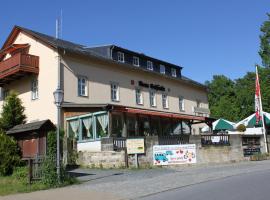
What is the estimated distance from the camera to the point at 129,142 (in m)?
20.7

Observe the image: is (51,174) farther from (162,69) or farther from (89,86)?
(162,69)

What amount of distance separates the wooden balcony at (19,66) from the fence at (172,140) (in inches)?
477

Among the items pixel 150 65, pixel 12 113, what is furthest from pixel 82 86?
pixel 150 65

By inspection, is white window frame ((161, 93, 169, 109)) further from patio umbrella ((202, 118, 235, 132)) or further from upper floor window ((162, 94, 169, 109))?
patio umbrella ((202, 118, 235, 132))

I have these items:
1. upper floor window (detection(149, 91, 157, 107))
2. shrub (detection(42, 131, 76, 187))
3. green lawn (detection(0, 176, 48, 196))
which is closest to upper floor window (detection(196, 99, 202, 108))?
upper floor window (detection(149, 91, 157, 107))

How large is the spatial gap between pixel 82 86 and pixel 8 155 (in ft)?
33.3

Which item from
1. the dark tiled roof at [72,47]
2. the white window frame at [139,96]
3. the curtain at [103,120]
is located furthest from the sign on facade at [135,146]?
the white window frame at [139,96]

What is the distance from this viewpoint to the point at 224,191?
37.6ft

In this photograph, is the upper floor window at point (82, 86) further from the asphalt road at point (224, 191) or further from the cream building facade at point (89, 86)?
the asphalt road at point (224, 191)

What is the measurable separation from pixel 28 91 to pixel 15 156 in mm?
10284

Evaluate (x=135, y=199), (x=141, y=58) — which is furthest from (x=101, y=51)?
(x=135, y=199)

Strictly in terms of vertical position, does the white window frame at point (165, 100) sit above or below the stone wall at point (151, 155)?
above

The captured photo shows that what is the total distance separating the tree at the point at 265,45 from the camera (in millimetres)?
48203

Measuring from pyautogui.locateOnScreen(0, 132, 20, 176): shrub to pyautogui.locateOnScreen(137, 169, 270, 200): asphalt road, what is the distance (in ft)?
34.4
